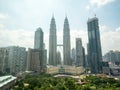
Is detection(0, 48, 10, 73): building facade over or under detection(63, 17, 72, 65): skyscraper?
under

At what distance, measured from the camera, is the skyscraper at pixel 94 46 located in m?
143

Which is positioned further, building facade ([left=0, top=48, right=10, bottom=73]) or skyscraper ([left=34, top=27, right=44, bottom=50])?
skyscraper ([left=34, top=27, right=44, bottom=50])

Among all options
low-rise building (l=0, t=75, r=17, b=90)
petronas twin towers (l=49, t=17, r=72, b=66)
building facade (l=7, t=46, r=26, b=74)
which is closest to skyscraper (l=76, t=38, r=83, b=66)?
petronas twin towers (l=49, t=17, r=72, b=66)

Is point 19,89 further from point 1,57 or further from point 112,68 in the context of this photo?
point 112,68

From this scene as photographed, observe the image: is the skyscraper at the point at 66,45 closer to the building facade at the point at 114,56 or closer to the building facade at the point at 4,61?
the building facade at the point at 114,56

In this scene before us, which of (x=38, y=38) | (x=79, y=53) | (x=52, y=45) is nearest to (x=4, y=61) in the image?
(x=52, y=45)

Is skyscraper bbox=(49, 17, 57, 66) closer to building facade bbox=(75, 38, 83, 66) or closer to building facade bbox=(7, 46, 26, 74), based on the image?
building facade bbox=(75, 38, 83, 66)

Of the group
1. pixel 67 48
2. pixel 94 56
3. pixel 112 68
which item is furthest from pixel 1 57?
pixel 112 68

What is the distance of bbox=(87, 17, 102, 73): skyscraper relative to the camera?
142750mm

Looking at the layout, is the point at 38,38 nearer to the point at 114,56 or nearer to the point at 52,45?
the point at 52,45

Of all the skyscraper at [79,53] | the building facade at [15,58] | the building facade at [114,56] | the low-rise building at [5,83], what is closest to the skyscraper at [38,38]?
the skyscraper at [79,53]

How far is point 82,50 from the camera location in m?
177

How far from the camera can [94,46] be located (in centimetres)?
14938

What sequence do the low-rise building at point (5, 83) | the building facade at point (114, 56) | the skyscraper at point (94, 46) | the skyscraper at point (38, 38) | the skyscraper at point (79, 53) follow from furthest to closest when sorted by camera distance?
the building facade at point (114, 56) → the skyscraper at point (79, 53) → the skyscraper at point (38, 38) → the skyscraper at point (94, 46) → the low-rise building at point (5, 83)
